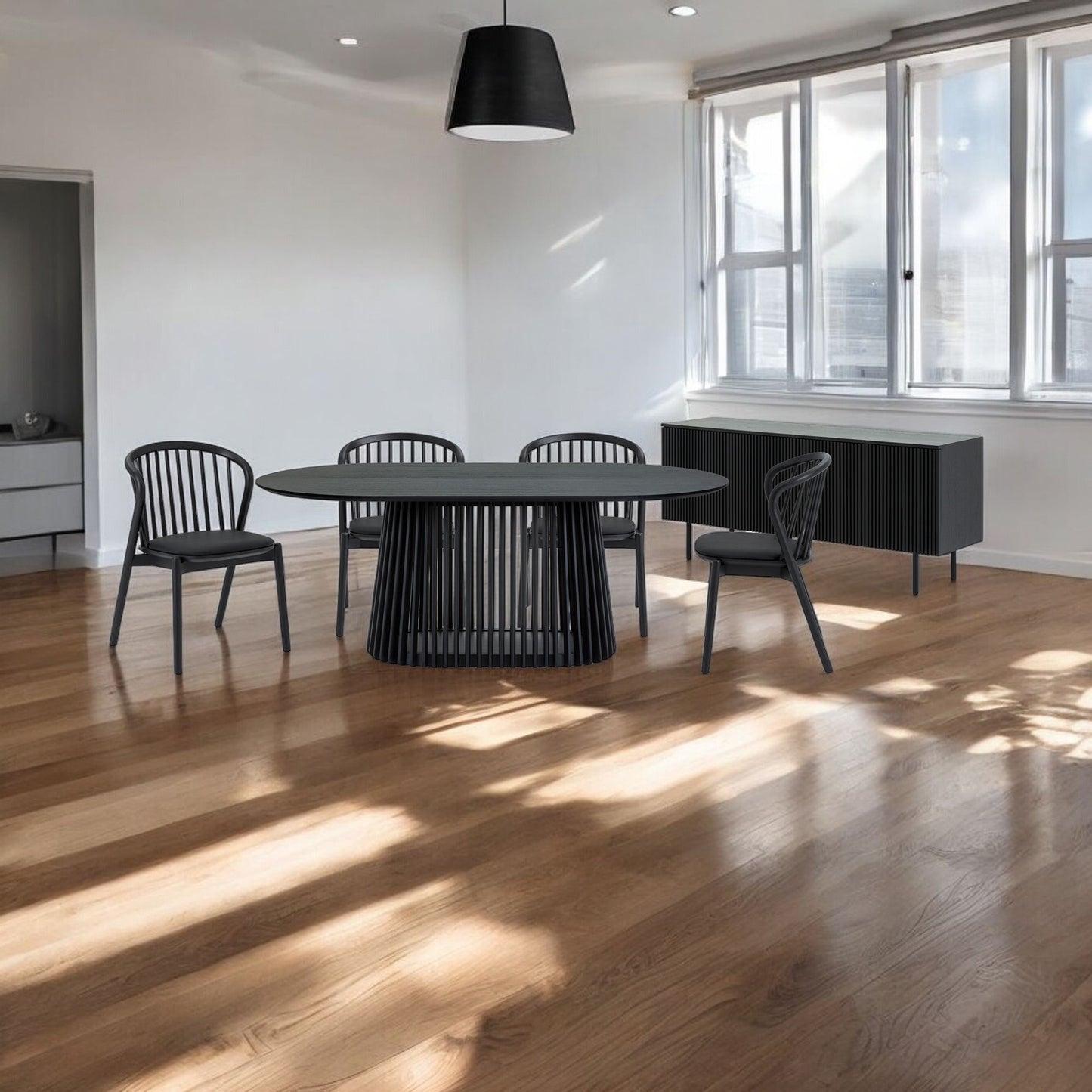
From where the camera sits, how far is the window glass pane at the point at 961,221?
689cm

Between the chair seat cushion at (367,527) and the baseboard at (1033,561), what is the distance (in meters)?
3.28

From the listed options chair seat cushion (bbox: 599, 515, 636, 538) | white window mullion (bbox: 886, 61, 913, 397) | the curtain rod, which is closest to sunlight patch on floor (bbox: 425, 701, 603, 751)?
chair seat cushion (bbox: 599, 515, 636, 538)

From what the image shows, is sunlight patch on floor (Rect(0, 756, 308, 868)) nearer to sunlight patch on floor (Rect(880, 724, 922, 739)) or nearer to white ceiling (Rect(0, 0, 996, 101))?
sunlight patch on floor (Rect(880, 724, 922, 739))

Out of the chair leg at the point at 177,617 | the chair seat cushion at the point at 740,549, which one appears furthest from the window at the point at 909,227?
the chair leg at the point at 177,617

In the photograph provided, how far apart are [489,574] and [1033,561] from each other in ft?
10.8

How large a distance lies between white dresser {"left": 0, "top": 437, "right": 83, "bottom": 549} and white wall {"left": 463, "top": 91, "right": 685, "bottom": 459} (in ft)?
9.57

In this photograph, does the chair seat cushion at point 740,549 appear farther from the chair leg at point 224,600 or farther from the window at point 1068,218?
the window at point 1068,218

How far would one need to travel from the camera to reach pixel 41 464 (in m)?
7.51

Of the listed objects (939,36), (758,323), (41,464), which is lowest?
(41,464)

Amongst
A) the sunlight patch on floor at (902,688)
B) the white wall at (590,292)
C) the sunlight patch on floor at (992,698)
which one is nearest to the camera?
the sunlight patch on floor at (992,698)

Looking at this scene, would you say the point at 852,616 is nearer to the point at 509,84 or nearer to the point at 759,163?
the point at 509,84

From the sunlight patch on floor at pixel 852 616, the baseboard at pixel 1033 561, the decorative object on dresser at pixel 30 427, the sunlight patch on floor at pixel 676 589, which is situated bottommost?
the sunlight patch on floor at pixel 852 616

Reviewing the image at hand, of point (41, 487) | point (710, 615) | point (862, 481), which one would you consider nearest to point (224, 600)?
point (710, 615)

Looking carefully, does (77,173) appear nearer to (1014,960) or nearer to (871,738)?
(871,738)
